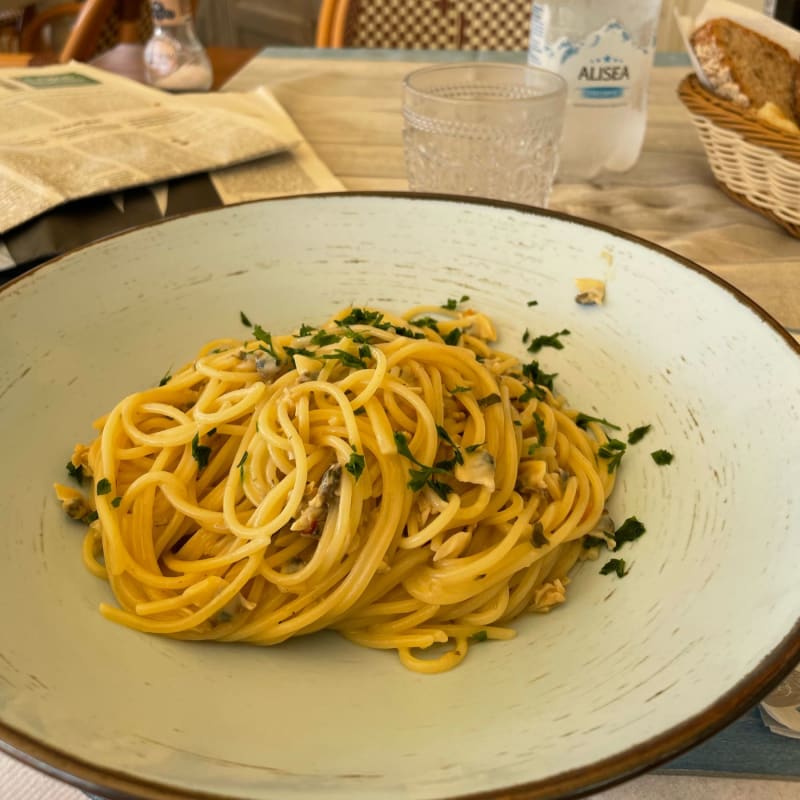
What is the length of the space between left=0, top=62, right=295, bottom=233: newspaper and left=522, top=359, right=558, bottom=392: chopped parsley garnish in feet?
3.67

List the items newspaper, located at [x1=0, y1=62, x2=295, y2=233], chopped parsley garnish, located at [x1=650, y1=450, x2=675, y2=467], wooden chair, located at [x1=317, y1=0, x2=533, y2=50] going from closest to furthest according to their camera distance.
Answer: chopped parsley garnish, located at [x1=650, y1=450, x2=675, y2=467]
newspaper, located at [x1=0, y1=62, x2=295, y2=233]
wooden chair, located at [x1=317, y1=0, x2=533, y2=50]

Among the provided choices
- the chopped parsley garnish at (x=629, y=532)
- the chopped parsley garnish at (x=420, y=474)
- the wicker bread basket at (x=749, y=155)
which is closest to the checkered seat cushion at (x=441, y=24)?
the wicker bread basket at (x=749, y=155)

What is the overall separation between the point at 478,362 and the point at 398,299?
264 millimetres

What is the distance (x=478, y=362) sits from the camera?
1.46 meters

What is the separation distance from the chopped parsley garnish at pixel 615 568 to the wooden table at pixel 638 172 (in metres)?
0.82

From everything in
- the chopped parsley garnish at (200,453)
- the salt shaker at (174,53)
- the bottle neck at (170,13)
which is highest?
the bottle neck at (170,13)

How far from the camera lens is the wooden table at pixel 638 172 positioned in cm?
193

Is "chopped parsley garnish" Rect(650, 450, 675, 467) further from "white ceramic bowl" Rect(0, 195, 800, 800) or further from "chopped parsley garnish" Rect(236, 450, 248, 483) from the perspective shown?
"chopped parsley garnish" Rect(236, 450, 248, 483)

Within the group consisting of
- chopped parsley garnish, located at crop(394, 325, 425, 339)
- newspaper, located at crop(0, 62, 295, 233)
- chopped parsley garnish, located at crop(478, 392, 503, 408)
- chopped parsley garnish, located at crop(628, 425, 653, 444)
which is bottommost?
chopped parsley garnish, located at crop(628, 425, 653, 444)

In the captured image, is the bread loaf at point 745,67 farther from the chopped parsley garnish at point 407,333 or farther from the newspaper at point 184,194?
the chopped parsley garnish at point 407,333

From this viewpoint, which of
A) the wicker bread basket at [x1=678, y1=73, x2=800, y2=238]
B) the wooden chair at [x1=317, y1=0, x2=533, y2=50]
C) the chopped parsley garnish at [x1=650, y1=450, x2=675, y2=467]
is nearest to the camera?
the chopped parsley garnish at [x1=650, y1=450, x2=675, y2=467]

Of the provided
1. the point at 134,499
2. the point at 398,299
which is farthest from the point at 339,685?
the point at 398,299

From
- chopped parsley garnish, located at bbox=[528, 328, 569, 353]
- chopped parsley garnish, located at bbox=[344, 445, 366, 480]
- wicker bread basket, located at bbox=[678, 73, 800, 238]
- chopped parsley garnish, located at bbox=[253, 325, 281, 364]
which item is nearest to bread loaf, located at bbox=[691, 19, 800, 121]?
wicker bread basket, located at bbox=[678, 73, 800, 238]

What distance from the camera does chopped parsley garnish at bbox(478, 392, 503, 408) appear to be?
1.37m
